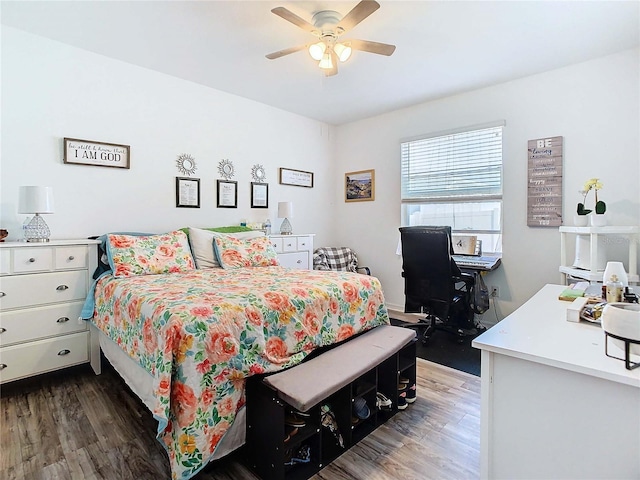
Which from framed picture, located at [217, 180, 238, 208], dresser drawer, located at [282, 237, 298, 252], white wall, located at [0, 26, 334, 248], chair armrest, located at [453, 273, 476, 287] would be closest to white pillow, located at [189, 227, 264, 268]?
white wall, located at [0, 26, 334, 248]

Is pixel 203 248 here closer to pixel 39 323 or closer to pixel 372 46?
pixel 39 323

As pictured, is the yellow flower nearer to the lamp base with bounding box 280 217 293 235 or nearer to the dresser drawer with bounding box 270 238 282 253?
the dresser drawer with bounding box 270 238 282 253

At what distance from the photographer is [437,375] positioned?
2.52 m

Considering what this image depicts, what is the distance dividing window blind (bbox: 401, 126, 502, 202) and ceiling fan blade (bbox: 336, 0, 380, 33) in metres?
2.19

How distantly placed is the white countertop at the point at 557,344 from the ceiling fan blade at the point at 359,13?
5.67 feet

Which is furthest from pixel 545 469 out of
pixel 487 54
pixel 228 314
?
pixel 487 54

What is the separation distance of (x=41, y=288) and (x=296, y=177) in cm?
295

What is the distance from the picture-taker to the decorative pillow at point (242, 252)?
2922 mm

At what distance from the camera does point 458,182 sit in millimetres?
3812

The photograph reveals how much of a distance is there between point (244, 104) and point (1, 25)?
2053mm

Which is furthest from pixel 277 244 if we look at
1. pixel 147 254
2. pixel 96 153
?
pixel 96 153

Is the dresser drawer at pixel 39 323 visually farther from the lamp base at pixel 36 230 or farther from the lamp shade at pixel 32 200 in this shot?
the lamp shade at pixel 32 200

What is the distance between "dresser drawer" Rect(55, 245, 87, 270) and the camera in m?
2.40

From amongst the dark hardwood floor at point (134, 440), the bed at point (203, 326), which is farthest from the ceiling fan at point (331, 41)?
the dark hardwood floor at point (134, 440)
